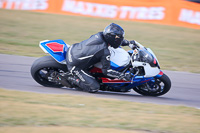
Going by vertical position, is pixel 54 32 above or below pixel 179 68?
above

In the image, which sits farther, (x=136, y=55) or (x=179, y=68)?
(x=179, y=68)

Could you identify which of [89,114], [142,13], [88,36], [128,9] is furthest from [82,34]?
[89,114]

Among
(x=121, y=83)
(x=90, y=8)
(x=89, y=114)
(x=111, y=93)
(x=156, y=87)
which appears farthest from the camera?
(x=90, y=8)

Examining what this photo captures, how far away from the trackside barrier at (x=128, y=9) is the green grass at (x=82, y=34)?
0.51m

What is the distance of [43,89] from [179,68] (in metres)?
4.66

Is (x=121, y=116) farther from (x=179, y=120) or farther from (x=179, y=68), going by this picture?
(x=179, y=68)

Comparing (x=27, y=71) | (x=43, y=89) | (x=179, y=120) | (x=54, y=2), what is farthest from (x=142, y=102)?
(x=54, y=2)

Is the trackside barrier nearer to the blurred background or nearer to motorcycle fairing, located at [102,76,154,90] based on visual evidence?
the blurred background

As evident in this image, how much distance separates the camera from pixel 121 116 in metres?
4.82

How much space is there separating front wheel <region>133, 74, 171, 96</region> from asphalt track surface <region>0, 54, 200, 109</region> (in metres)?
0.13

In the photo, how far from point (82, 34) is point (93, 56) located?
809 cm

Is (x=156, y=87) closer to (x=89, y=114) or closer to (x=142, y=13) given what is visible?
(x=89, y=114)

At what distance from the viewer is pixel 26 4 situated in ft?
60.1

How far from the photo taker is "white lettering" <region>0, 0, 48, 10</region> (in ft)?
59.4
